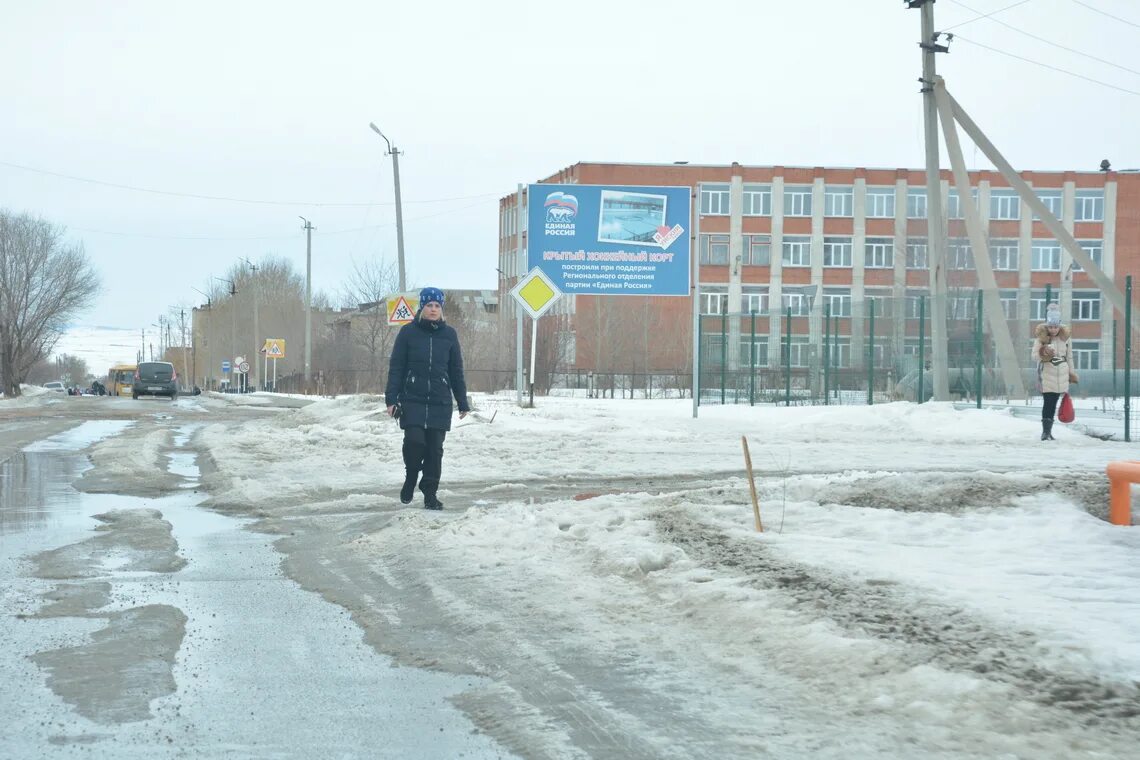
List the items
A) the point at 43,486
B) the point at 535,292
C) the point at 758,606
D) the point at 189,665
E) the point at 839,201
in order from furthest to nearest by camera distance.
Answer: the point at 839,201
the point at 535,292
the point at 43,486
the point at 758,606
the point at 189,665

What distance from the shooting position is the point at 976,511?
8.23 metres

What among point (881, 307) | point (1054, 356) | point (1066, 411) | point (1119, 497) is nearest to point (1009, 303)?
point (881, 307)

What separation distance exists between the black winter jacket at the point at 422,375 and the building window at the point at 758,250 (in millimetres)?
64109

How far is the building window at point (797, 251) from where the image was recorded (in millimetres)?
73250

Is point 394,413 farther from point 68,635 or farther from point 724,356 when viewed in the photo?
point 724,356

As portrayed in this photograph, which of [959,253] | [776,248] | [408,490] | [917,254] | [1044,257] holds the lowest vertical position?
[408,490]

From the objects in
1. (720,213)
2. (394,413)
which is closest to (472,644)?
(394,413)

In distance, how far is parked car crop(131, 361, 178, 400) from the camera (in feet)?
201

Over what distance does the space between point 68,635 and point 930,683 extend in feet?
11.7

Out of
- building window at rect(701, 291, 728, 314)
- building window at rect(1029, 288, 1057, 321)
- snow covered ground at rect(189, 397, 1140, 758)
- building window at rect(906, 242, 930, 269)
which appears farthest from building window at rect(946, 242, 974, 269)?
snow covered ground at rect(189, 397, 1140, 758)

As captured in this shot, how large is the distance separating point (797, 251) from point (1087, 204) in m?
16.9

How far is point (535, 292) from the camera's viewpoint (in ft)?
87.7

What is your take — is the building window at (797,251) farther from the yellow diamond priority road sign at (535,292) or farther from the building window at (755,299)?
the yellow diamond priority road sign at (535,292)

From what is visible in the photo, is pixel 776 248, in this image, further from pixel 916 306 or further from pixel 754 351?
pixel 916 306
